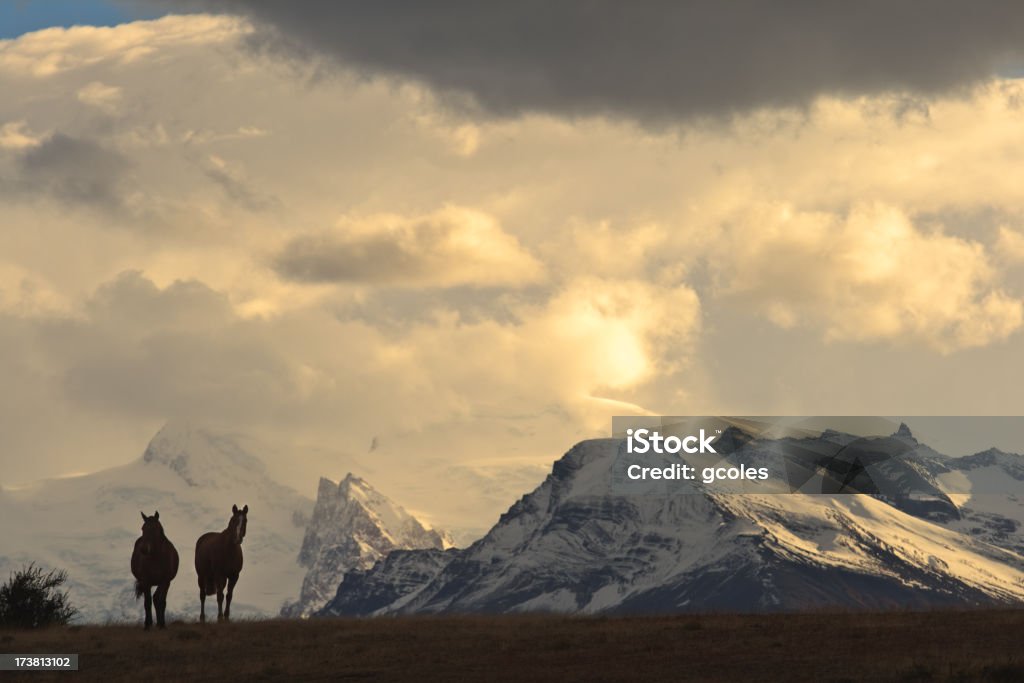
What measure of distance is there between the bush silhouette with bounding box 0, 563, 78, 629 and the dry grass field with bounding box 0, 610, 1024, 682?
5.42 meters

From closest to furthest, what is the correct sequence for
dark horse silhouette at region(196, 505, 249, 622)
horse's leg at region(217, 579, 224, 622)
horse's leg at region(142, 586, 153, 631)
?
1. horse's leg at region(142, 586, 153, 631)
2. horse's leg at region(217, 579, 224, 622)
3. dark horse silhouette at region(196, 505, 249, 622)

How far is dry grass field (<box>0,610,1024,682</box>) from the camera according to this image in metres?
49.9

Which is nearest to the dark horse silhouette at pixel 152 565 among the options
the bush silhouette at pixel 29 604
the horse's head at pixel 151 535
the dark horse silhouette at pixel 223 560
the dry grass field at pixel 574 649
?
the horse's head at pixel 151 535

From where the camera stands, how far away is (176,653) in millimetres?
57625

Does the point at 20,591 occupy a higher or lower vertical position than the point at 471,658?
higher

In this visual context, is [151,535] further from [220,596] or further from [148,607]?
[220,596]

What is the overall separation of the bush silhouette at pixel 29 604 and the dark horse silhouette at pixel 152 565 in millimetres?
6133

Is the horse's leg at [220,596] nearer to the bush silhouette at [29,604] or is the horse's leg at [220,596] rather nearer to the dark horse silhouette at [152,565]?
the dark horse silhouette at [152,565]

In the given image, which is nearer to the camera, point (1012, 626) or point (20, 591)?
point (1012, 626)

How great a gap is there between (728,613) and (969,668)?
19.6 meters

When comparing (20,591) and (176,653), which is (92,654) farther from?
(20,591)

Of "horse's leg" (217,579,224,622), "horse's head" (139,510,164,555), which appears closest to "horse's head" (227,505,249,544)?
"horse's leg" (217,579,224,622)

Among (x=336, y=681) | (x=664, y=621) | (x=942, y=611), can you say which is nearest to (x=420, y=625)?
(x=664, y=621)

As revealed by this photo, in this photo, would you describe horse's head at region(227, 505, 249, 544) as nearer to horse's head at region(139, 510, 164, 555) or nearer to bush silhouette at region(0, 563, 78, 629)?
horse's head at region(139, 510, 164, 555)
